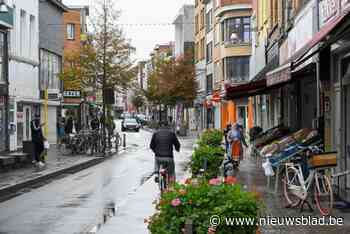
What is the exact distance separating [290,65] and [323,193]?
198 inches

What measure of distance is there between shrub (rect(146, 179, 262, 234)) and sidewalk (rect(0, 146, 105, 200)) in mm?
10460

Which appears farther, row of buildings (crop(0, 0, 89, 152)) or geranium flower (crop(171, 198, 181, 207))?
row of buildings (crop(0, 0, 89, 152))

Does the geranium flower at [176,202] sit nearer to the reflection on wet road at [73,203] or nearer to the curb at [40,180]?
the reflection on wet road at [73,203]

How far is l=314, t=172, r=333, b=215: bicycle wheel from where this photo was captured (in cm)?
1146

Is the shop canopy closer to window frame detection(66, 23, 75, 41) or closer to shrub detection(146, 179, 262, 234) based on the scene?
shrub detection(146, 179, 262, 234)

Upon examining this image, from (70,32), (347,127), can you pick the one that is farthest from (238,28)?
(347,127)

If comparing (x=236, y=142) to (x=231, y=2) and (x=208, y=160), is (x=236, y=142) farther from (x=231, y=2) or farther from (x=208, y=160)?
(x=231, y=2)

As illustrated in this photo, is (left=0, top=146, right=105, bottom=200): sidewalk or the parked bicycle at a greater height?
the parked bicycle

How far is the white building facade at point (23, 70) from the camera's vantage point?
1324 inches

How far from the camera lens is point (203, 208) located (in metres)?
6.34

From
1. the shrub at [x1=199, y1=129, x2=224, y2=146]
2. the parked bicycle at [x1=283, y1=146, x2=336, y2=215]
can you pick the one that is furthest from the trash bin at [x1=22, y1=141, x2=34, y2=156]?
the parked bicycle at [x1=283, y1=146, x2=336, y2=215]

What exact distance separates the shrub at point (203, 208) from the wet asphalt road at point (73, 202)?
4.75 meters

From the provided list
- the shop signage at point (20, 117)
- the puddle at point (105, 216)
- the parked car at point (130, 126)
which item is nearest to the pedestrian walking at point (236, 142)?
the puddle at point (105, 216)

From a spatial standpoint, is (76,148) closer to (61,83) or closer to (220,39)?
(61,83)
